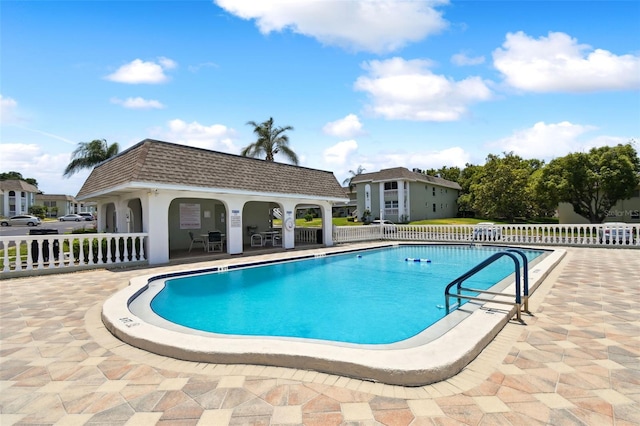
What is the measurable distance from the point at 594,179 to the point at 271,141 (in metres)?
27.6

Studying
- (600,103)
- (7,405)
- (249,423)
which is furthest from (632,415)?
(600,103)

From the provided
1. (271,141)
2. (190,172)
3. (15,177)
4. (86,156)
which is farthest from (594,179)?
(15,177)

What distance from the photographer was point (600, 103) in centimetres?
1263

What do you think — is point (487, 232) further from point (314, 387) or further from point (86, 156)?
point (86, 156)

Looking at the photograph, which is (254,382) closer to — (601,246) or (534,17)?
(534,17)

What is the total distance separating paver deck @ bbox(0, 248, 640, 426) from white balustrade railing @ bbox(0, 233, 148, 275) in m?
6.43

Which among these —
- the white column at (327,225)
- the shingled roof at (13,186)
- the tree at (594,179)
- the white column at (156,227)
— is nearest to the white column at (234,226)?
the white column at (156,227)

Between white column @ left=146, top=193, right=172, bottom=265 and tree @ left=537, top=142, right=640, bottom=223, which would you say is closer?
white column @ left=146, top=193, right=172, bottom=265

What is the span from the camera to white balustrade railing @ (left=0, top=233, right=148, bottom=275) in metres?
10.0

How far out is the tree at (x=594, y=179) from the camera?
85.3ft

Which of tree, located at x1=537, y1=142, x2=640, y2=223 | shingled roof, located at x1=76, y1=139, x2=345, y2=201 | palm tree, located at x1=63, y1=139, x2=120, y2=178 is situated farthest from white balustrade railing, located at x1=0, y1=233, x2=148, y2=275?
tree, located at x1=537, y1=142, x2=640, y2=223

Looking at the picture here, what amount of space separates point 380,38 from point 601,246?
594 inches

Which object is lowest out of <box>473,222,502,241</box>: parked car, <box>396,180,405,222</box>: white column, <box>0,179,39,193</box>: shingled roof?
<box>473,222,502,241</box>: parked car

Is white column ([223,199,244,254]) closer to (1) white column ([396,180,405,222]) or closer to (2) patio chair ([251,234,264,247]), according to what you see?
(2) patio chair ([251,234,264,247])
